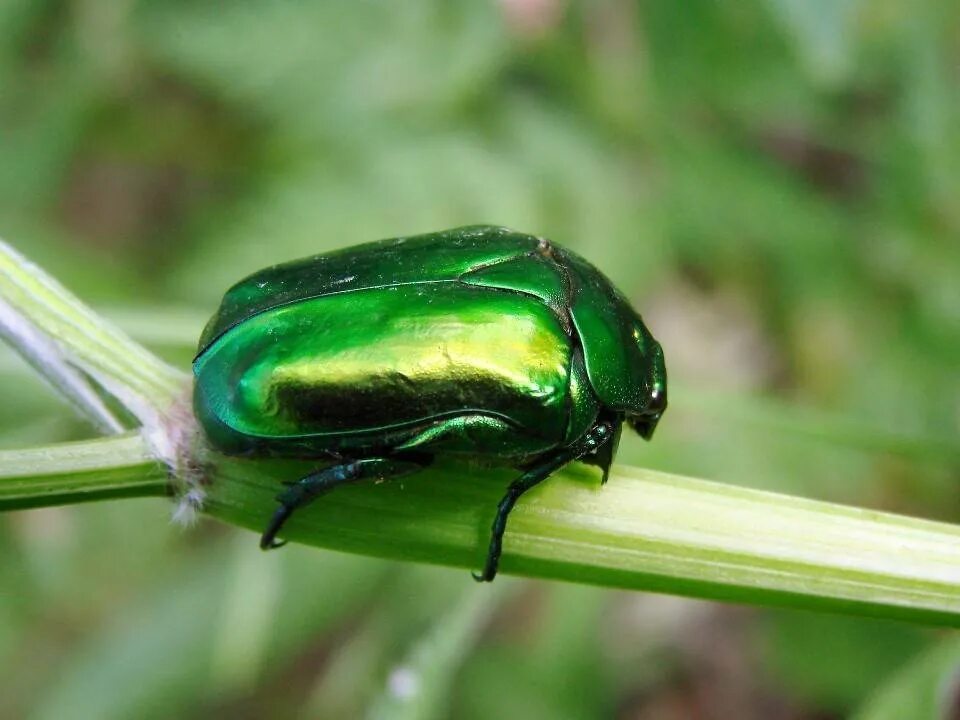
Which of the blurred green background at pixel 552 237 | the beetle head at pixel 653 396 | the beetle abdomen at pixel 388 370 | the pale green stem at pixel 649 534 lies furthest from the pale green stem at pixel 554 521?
the blurred green background at pixel 552 237

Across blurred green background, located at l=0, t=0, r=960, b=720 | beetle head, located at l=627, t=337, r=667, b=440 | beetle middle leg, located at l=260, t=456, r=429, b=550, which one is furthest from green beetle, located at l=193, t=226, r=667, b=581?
blurred green background, located at l=0, t=0, r=960, b=720

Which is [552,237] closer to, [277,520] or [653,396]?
[653,396]

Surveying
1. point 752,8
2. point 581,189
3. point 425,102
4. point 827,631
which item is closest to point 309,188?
point 425,102

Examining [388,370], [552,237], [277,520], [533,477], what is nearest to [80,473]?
[277,520]

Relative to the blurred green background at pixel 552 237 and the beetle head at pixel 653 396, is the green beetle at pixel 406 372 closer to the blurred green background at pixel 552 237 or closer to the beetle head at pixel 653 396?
the beetle head at pixel 653 396

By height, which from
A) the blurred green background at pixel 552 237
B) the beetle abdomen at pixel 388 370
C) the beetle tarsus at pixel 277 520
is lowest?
the blurred green background at pixel 552 237
